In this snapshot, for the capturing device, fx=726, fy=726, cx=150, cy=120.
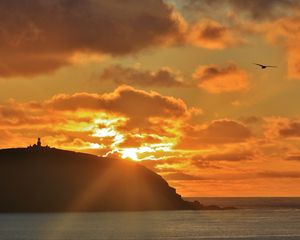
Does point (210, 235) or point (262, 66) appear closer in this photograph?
point (262, 66)

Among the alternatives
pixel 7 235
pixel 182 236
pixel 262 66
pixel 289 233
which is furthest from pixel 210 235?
pixel 262 66

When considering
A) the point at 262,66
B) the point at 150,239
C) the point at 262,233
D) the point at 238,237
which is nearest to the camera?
the point at 262,66

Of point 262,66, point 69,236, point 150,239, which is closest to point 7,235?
point 69,236

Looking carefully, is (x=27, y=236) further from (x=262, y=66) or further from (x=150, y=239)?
(x=262, y=66)

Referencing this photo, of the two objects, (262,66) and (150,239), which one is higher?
(262,66)

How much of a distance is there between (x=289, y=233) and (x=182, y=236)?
30871 mm

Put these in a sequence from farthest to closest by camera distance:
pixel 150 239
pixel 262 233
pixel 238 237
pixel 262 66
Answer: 1. pixel 262 233
2. pixel 238 237
3. pixel 150 239
4. pixel 262 66

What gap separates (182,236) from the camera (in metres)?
187

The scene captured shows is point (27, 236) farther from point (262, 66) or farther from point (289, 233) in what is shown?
point (262, 66)

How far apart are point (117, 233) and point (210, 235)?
2482cm

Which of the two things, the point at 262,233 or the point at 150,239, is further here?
the point at 262,233

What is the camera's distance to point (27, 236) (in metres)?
187

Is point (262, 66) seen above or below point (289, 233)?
above

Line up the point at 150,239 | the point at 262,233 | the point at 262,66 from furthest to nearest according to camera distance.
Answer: the point at 262,233
the point at 150,239
the point at 262,66
